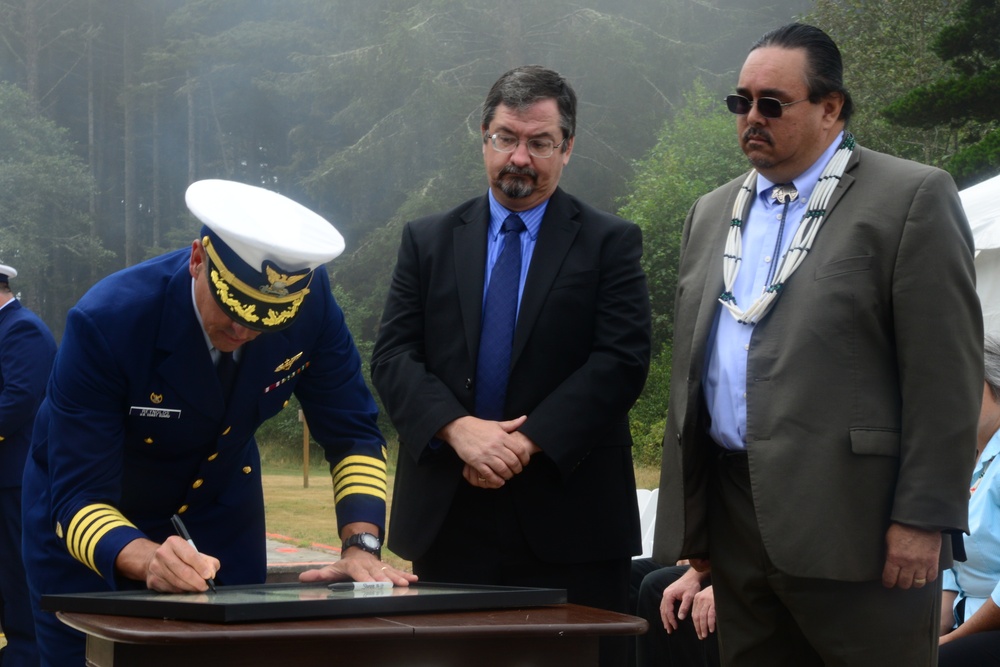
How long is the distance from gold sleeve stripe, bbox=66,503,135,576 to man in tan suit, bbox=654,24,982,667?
128 centimetres

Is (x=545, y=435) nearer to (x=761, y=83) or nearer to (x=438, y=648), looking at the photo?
(x=761, y=83)

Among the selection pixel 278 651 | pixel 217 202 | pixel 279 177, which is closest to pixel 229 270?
pixel 217 202

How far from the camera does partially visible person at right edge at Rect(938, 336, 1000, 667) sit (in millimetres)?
3242

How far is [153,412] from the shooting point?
252 centimetres

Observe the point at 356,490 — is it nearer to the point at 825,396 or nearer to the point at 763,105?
the point at 825,396

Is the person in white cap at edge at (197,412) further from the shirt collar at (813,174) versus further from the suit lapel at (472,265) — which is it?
the shirt collar at (813,174)

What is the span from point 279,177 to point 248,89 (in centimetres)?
270

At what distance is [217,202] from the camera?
2377 mm

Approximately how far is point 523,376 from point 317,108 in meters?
30.7

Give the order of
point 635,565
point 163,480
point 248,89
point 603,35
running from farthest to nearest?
point 248,89, point 603,35, point 635,565, point 163,480

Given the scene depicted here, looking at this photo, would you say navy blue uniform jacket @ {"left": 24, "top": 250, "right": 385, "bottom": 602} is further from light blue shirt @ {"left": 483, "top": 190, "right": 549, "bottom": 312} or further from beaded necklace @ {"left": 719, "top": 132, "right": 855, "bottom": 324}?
beaded necklace @ {"left": 719, "top": 132, "right": 855, "bottom": 324}

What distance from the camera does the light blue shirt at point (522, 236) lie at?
321 centimetres

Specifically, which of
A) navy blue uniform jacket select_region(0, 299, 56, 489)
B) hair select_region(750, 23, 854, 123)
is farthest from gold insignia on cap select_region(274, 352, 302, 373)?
navy blue uniform jacket select_region(0, 299, 56, 489)

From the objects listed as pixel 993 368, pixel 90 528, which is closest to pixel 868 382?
pixel 993 368
